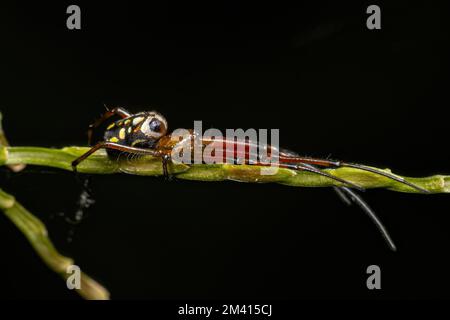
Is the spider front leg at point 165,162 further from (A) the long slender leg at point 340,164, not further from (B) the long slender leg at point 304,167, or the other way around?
(A) the long slender leg at point 340,164

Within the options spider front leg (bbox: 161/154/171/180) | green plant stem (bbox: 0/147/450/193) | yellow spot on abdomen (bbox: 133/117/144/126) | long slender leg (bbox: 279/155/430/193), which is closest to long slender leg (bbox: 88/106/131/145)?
yellow spot on abdomen (bbox: 133/117/144/126)

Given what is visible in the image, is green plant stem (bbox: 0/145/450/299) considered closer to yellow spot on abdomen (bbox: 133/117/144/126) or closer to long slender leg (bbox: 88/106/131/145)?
yellow spot on abdomen (bbox: 133/117/144/126)

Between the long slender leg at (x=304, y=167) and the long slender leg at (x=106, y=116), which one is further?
the long slender leg at (x=106, y=116)

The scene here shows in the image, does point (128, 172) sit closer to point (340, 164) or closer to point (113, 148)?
point (113, 148)

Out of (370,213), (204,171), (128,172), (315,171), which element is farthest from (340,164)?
(128,172)

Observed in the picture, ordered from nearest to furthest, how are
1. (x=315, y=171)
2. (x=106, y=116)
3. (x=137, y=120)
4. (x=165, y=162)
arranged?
(x=315, y=171), (x=165, y=162), (x=137, y=120), (x=106, y=116)

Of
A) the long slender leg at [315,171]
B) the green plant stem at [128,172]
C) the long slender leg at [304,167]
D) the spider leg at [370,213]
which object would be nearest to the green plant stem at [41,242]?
the green plant stem at [128,172]
